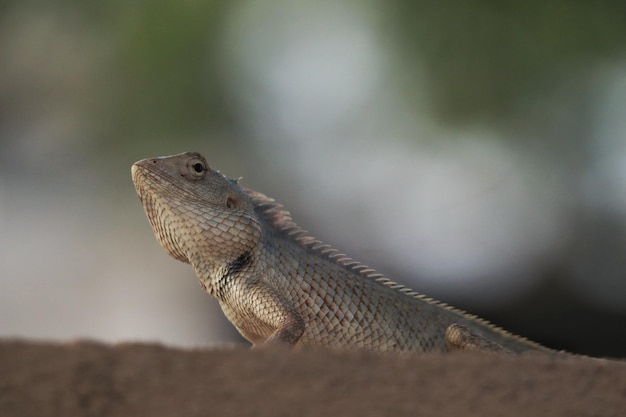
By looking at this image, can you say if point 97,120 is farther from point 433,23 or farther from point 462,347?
point 462,347

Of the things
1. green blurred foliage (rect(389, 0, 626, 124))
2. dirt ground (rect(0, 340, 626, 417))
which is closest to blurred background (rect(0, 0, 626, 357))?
green blurred foliage (rect(389, 0, 626, 124))

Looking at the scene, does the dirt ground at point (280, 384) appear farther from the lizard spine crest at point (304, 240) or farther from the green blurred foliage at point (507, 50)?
the green blurred foliage at point (507, 50)

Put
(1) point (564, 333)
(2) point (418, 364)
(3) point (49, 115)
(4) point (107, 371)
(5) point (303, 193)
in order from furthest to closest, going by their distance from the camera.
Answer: (3) point (49, 115)
(5) point (303, 193)
(1) point (564, 333)
(2) point (418, 364)
(4) point (107, 371)

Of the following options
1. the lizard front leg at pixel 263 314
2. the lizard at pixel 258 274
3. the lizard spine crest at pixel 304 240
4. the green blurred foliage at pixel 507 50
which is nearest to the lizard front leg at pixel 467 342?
the lizard at pixel 258 274

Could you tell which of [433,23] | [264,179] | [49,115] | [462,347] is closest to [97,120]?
[49,115]

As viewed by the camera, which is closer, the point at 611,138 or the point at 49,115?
the point at 611,138

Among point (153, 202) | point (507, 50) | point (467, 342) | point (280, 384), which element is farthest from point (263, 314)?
point (507, 50)

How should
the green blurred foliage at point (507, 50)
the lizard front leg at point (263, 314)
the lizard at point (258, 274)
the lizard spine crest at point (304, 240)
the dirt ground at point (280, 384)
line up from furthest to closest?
the green blurred foliage at point (507, 50), the lizard spine crest at point (304, 240), the lizard at point (258, 274), the lizard front leg at point (263, 314), the dirt ground at point (280, 384)

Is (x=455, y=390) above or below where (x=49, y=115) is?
above
